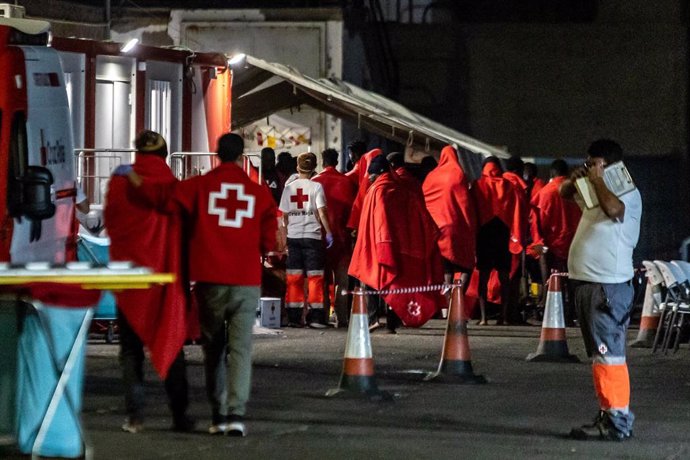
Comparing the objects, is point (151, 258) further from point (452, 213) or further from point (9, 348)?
point (452, 213)

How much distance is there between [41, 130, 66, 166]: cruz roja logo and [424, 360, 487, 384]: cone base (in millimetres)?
3533

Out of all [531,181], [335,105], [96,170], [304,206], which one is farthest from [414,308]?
[335,105]

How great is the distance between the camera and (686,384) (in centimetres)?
1448

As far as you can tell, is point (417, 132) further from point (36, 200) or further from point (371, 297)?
point (36, 200)

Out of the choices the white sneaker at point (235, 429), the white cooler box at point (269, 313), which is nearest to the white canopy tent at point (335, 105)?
the white cooler box at point (269, 313)

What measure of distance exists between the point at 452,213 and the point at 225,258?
9.14 m

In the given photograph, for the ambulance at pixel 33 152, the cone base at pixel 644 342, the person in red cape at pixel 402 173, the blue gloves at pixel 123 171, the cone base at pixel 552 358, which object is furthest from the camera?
the person in red cape at pixel 402 173

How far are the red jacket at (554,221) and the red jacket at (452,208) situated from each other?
55.8 inches

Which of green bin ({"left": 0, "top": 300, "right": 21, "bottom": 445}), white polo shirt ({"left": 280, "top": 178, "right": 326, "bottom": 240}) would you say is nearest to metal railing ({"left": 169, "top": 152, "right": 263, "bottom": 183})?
white polo shirt ({"left": 280, "top": 178, "right": 326, "bottom": 240})

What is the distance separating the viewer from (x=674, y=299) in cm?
1731

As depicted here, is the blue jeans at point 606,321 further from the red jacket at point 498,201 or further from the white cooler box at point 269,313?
the red jacket at point 498,201

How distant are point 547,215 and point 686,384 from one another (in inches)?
268

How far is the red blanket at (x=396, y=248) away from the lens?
18656 mm

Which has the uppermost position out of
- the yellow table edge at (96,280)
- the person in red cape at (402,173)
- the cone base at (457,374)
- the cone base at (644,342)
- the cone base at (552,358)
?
the person in red cape at (402,173)
